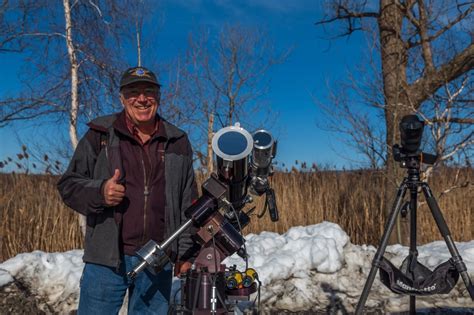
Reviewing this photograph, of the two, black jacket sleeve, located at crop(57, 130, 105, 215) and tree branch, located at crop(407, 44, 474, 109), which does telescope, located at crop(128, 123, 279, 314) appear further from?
tree branch, located at crop(407, 44, 474, 109)

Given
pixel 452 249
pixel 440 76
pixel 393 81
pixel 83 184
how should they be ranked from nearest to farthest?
pixel 83 184 → pixel 452 249 → pixel 440 76 → pixel 393 81

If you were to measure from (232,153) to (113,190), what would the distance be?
22.6 inches

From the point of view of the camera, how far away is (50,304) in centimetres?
418

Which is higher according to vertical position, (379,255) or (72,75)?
(72,75)

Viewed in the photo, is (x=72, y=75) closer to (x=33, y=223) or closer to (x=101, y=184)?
(x=33, y=223)

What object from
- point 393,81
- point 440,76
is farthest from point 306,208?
point 440,76

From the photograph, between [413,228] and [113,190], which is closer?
[113,190]

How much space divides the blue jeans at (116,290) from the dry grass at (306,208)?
3.72 metres

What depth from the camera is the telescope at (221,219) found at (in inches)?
69.0

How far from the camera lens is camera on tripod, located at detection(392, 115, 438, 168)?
318cm

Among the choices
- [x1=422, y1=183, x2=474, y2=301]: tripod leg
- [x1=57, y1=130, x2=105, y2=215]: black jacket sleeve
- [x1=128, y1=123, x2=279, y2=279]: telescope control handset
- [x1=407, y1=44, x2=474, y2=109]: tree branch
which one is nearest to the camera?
[x1=128, y1=123, x2=279, y2=279]: telescope control handset

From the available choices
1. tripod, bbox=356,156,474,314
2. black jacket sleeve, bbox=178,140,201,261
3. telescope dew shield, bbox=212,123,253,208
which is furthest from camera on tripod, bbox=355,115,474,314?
telescope dew shield, bbox=212,123,253,208

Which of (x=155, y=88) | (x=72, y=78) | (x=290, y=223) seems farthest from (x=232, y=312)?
(x=290, y=223)

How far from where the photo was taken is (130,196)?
2.27 m
